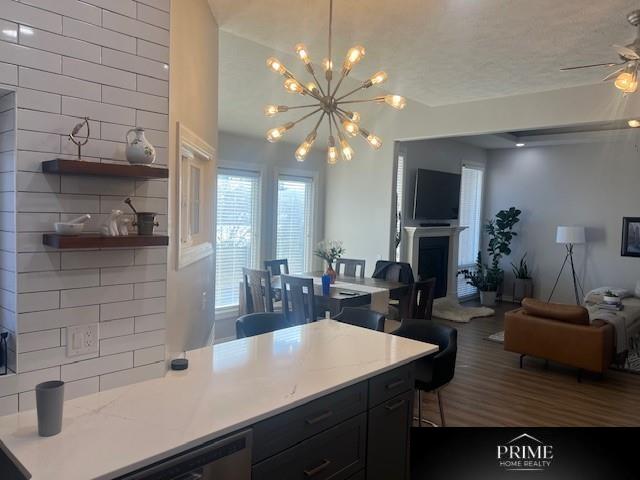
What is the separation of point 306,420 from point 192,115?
1.89 m

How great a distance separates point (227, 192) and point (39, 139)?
408cm

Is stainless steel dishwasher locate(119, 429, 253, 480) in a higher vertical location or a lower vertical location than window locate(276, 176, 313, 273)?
lower

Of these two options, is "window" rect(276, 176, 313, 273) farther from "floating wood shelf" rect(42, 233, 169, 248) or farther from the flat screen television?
"floating wood shelf" rect(42, 233, 169, 248)

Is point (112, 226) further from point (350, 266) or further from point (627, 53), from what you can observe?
point (350, 266)

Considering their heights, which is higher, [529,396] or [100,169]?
[100,169]

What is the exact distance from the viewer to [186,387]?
183 centimetres

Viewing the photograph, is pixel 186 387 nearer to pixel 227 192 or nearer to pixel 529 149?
pixel 227 192

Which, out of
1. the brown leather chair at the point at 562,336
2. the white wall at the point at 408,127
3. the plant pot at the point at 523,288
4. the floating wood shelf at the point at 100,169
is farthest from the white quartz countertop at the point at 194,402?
the plant pot at the point at 523,288

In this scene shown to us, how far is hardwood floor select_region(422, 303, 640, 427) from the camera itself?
3.75 metres

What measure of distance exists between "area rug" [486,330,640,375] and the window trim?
107 inches

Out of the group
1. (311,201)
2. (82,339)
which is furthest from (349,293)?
(82,339)

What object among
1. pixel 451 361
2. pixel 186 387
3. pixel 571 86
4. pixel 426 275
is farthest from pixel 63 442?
pixel 426 275

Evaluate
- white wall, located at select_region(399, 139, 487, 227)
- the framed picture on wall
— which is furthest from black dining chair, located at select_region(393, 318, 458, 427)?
the framed picture on wall

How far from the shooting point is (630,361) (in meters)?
5.41
